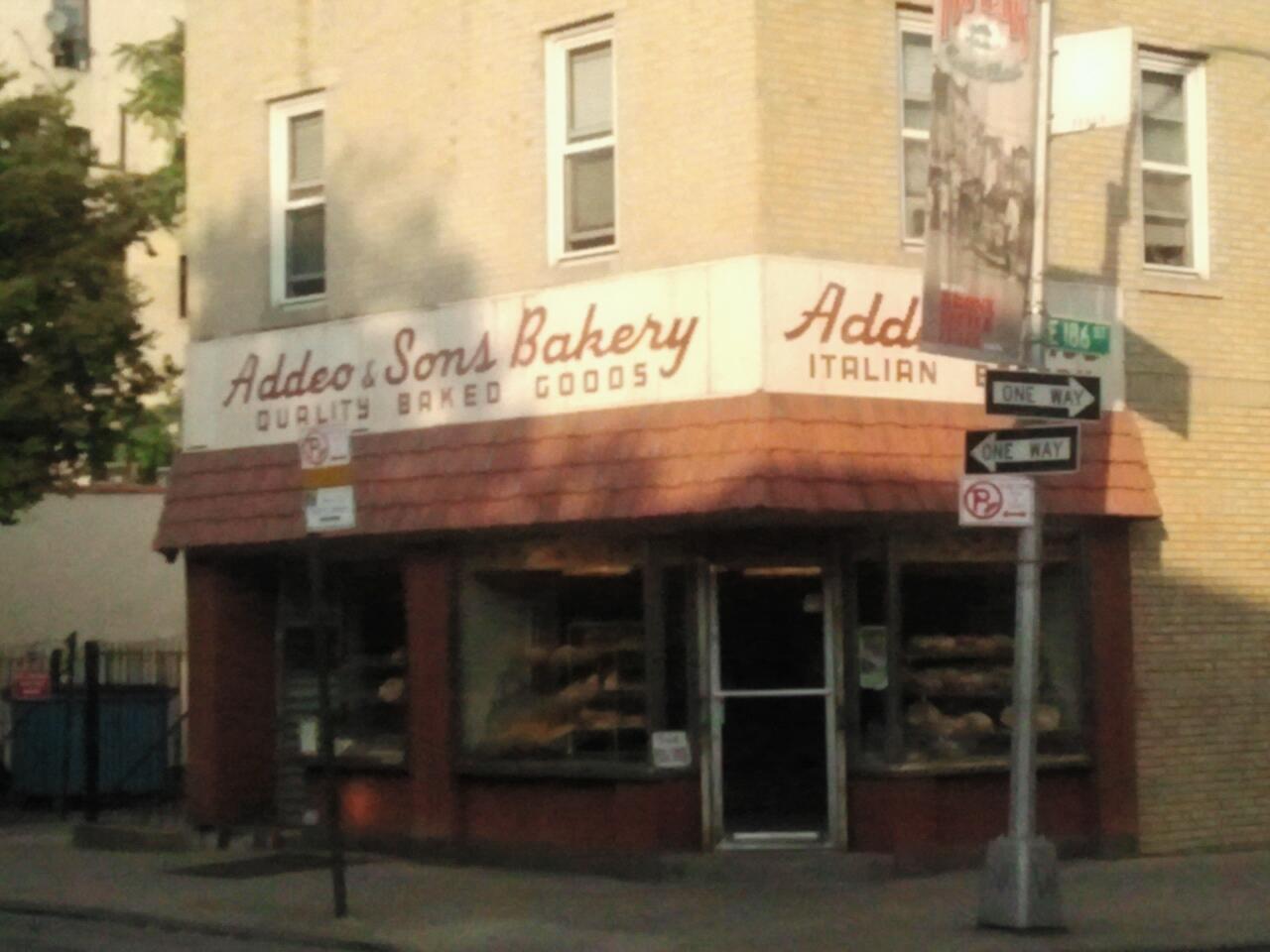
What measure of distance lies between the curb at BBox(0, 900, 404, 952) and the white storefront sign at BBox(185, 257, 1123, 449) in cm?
448

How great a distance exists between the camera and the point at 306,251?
765 inches

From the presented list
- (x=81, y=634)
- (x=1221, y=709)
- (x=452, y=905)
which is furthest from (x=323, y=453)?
(x=81, y=634)

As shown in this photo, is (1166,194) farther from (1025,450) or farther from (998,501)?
(998,501)

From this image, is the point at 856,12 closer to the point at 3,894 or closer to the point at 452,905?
the point at 452,905

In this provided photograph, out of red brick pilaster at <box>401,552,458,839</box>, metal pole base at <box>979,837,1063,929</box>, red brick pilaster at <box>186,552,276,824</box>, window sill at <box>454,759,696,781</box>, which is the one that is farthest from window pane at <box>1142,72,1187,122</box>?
red brick pilaster at <box>186,552,276,824</box>

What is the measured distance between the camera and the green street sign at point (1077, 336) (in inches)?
567

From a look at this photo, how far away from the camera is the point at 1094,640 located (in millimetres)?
17422

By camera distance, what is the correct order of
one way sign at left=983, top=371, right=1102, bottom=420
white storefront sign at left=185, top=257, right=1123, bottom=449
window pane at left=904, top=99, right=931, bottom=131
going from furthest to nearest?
window pane at left=904, top=99, right=931, bottom=131, white storefront sign at left=185, top=257, right=1123, bottom=449, one way sign at left=983, top=371, right=1102, bottom=420

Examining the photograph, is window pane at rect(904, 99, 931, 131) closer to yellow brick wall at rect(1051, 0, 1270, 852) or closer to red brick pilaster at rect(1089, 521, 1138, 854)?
yellow brick wall at rect(1051, 0, 1270, 852)

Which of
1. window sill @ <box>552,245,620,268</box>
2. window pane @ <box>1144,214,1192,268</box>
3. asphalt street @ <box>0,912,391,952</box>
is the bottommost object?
asphalt street @ <box>0,912,391,952</box>

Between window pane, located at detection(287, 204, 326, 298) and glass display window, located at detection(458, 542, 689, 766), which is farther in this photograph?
window pane, located at detection(287, 204, 326, 298)

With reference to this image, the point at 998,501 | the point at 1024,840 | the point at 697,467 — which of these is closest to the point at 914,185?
the point at 697,467

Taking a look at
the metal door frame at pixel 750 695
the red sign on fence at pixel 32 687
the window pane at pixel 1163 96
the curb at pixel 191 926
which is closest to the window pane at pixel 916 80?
the window pane at pixel 1163 96

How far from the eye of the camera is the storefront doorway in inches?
651
